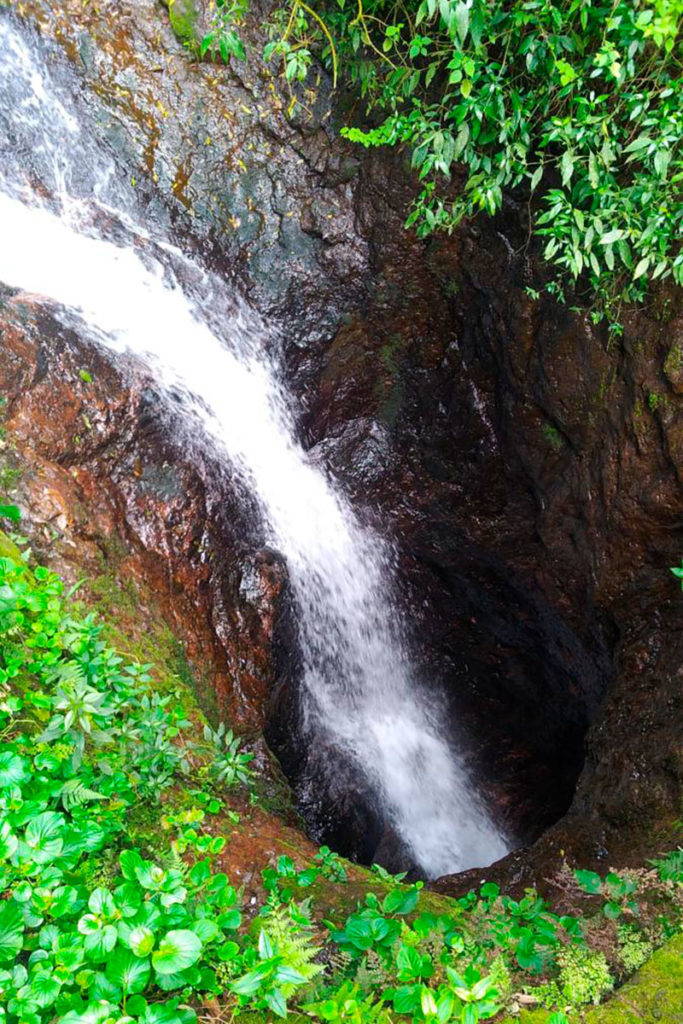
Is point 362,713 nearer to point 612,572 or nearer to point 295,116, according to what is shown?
point 612,572

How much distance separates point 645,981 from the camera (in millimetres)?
1927

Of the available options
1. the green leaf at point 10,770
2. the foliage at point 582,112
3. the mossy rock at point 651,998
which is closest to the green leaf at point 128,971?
the green leaf at point 10,770

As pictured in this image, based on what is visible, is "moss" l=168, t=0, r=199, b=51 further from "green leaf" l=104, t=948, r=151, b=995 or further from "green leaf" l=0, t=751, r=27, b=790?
"green leaf" l=104, t=948, r=151, b=995

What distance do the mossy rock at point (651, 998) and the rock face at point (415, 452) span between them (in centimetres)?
181

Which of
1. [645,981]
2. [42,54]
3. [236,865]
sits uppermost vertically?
[42,54]

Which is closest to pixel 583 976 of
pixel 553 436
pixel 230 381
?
pixel 553 436

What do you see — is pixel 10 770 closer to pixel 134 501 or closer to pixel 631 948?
pixel 631 948

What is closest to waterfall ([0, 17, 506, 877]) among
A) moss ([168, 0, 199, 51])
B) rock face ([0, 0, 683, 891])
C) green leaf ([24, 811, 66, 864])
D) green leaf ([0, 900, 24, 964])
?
rock face ([0, 0, 683, 891])

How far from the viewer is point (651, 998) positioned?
1851 mm

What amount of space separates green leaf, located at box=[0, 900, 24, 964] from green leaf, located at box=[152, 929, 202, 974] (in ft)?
1.13

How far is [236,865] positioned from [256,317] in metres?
4.26

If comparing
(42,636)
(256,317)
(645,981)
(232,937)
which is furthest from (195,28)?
(645,981)

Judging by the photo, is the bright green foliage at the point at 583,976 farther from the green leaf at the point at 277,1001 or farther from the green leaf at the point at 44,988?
the green leaf at the point at 44,988

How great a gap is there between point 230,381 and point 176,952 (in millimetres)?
4367
